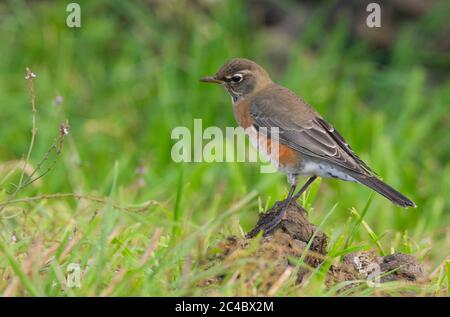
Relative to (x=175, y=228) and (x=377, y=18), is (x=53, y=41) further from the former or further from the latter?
(x=175, y=228)

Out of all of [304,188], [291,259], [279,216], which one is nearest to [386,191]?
[304,188]

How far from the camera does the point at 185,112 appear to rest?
9.96 m

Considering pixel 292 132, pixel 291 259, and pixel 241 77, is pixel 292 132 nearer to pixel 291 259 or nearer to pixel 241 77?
pixel 241 77

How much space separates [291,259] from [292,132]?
195cm

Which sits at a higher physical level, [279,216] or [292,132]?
[292,132]

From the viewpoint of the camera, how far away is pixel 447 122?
1050cm

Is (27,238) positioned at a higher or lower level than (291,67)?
lower

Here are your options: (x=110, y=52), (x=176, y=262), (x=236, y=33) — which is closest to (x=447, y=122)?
(x=236, y=33)

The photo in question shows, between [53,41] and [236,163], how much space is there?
3466 mm

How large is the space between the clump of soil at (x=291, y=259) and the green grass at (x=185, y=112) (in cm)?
21

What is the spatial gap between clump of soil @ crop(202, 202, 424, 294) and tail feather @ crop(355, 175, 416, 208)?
1.51 ft

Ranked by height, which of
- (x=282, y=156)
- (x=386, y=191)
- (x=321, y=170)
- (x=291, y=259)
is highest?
(x=282, y=156)

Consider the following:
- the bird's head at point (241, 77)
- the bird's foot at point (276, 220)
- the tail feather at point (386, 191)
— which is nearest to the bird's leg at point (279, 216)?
the bird's foot at point (276, 220)

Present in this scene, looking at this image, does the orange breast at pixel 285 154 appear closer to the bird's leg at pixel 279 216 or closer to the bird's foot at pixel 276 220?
the bird's leg at pixel 279 216
